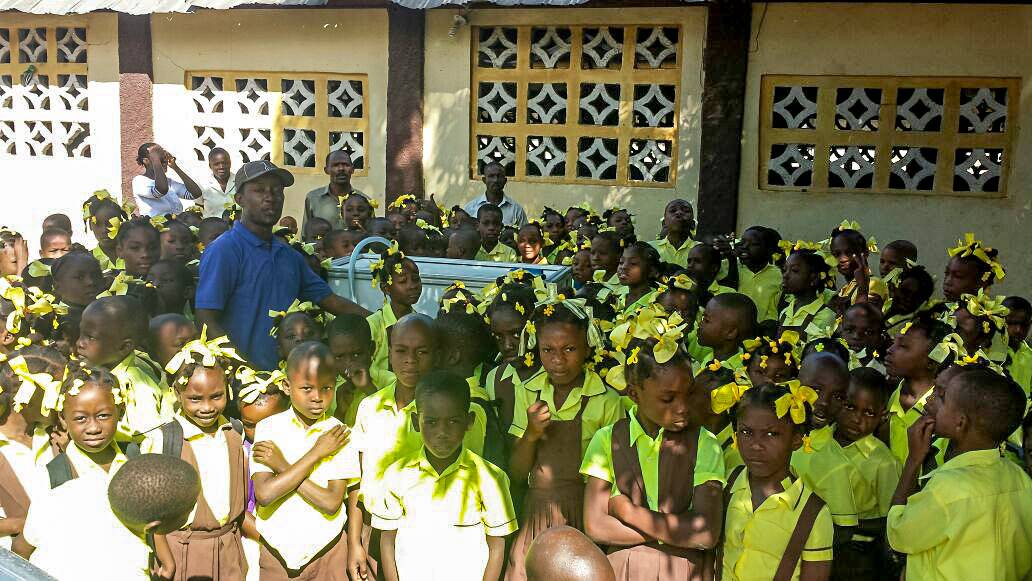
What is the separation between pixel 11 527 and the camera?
3.41 m

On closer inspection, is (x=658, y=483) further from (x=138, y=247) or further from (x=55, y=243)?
(x=55, y=243)

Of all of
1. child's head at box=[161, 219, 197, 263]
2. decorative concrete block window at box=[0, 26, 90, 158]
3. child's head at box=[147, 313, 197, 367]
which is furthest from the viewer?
decorative concrete block window at box=[0, 26, 90, 158]

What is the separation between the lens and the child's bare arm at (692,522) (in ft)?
9.94

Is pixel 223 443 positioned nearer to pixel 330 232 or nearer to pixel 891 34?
pixel 330 232

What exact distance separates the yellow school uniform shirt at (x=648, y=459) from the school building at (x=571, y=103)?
546cm

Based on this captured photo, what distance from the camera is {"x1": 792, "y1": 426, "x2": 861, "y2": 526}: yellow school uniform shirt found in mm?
3307

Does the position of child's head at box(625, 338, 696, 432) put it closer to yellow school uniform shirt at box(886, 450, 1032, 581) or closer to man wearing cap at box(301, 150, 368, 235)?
yellow school uniform shirt at box(886, 450, 1032, 581)

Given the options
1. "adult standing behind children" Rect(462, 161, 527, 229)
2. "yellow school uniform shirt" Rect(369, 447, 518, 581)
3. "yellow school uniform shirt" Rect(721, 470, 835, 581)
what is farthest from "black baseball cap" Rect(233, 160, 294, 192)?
"adult standing behind children" Rect(462, 161, 527, 229)

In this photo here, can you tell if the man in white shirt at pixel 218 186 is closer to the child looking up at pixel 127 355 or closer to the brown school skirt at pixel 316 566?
the child looking up at pixel 127 355

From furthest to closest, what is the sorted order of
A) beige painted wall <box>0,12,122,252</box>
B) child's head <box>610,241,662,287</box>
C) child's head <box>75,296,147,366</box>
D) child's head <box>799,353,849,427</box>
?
1. beige painted wall <box>0,12,122,252</box>
2. child's head <box>610,241,662,287</box>
3. child's head <box>75,296,147,366</box>
4. child's head <box>799,353,849,427</box>

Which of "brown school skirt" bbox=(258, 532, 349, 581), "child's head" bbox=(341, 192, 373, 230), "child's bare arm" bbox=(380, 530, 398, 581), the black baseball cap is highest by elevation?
the black baseball cap

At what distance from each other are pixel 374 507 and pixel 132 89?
7843 mm

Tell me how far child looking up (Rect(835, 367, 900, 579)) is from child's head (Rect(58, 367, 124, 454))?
256 cm

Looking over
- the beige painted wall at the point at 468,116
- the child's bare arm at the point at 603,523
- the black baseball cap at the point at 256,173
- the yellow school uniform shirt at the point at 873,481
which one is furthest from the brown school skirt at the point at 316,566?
the beige painted wall at the point at 468,116
